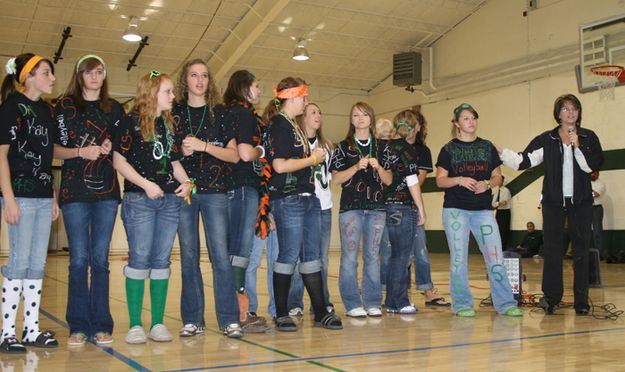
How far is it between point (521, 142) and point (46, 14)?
1076cm

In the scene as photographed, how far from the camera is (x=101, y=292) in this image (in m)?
3.98

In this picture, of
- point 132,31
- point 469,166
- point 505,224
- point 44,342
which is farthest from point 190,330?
point 505,224

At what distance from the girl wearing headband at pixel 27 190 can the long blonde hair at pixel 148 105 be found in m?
0.50

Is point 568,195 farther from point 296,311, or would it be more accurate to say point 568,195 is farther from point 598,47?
point 598,47

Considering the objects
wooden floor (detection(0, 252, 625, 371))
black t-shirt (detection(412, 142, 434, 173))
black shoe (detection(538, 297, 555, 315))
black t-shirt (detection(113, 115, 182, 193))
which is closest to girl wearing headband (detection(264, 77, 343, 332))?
wooden floor (detection(0, 252, 625, 371))

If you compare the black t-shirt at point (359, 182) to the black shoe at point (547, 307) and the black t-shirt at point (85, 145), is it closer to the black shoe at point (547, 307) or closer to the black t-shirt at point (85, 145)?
the black shoe at point (547, 307)

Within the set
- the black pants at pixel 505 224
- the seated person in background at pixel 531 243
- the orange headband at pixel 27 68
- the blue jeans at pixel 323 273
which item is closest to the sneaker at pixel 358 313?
the blue jeans at pixel 323 273

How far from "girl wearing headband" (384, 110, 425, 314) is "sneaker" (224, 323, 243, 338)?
1.71 meters

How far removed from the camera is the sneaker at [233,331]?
4.13 meters

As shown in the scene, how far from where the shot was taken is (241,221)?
4.43m

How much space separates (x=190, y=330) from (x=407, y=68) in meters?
14.3

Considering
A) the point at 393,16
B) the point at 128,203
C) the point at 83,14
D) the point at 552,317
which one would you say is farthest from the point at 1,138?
the point at 393,16

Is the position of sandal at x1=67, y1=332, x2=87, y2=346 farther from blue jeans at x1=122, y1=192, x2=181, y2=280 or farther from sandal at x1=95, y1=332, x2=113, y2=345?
blue jeans at x1=122, y1=192, x2=181, y2=280

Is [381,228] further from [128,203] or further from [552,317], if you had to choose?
[128,203]
